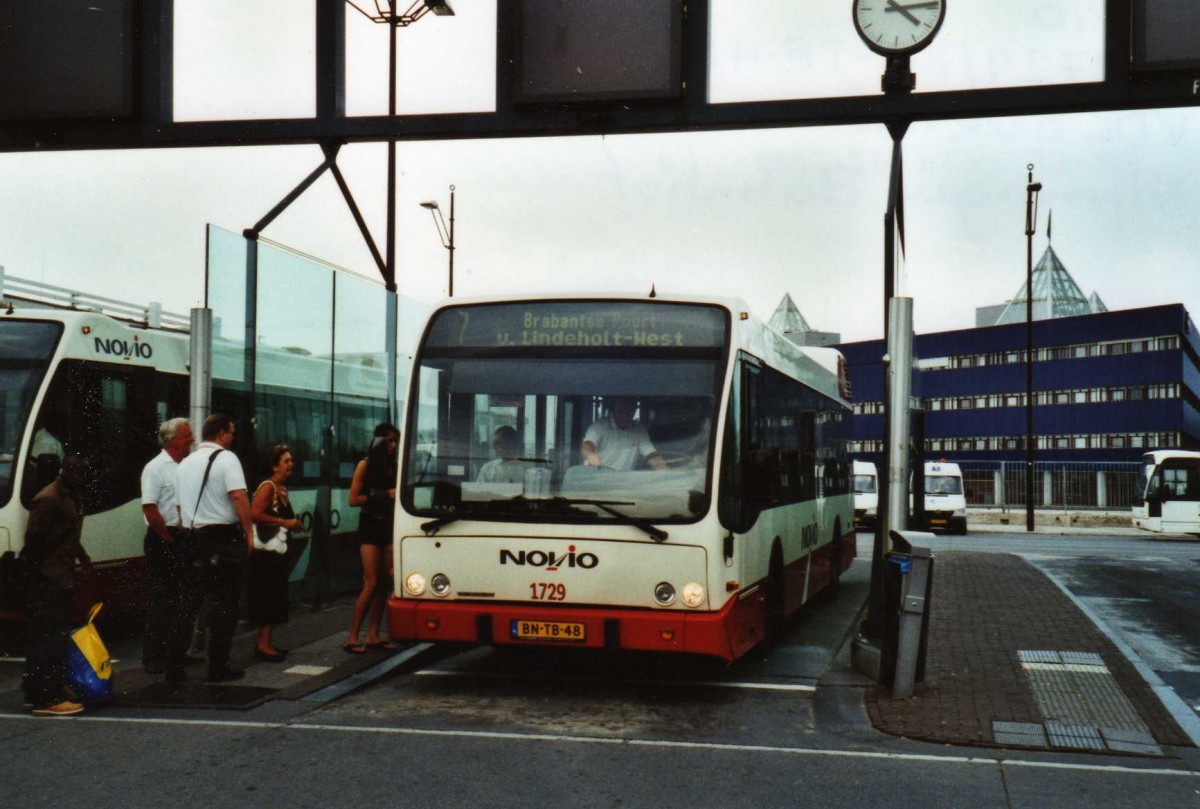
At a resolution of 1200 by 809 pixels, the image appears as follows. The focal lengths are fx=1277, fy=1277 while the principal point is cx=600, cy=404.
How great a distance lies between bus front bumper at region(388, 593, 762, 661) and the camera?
8.05 m

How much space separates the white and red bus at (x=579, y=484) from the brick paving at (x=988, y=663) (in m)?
1.31

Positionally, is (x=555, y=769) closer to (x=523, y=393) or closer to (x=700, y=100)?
(x=523, y=393)

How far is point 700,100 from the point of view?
9.47 meters

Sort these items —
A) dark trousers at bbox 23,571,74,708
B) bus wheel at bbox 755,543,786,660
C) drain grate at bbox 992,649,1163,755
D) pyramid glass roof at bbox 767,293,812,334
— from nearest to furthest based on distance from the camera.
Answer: drain grate at bbox 992,649,1163,755, dark trousers at bbox 23,571,74,708, bus wheel at bbox 755,543,786,660, pyramid glass roof at bbox 767,293,812,334

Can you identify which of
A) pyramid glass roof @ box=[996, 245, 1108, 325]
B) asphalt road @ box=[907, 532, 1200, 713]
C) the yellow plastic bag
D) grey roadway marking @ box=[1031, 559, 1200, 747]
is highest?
pyramid glass roof @ box=[996, 245, 1108, 325]

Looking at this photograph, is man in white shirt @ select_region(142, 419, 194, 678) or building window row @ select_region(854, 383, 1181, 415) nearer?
man in white shirt @ select_region(142, 419, 194, 678)

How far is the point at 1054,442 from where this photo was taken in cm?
6894

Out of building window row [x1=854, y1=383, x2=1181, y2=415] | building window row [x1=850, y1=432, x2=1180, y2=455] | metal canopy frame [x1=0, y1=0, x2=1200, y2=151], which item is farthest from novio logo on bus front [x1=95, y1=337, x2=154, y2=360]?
building window row [x1=854, y1=383, x2=1181, y2=415]

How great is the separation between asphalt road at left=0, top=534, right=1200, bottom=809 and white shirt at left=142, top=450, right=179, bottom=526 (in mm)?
1787

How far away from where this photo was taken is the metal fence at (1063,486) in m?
44.4

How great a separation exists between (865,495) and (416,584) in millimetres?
27746

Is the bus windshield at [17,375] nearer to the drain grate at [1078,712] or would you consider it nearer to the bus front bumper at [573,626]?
the bus front bumper at [573,626]

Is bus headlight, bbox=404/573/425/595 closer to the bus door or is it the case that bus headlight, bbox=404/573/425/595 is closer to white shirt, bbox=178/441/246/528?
white shirt, bbox=178/441/246/528

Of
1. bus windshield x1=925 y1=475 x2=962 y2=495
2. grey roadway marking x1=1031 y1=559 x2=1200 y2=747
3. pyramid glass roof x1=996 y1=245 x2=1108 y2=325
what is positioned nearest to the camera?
Result: grey roadway marking x1=1031 y1=559 x2=1200 y2=747
